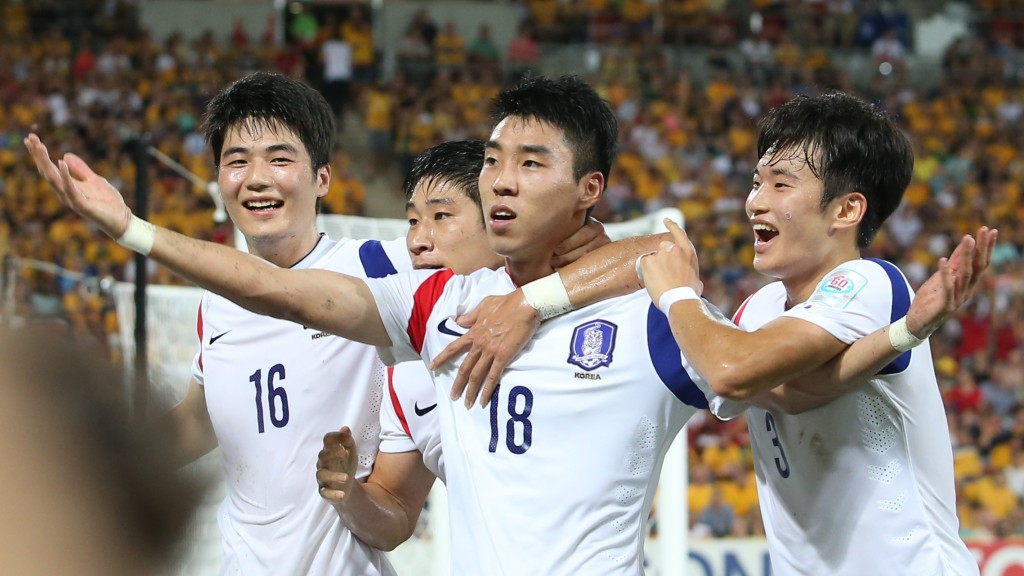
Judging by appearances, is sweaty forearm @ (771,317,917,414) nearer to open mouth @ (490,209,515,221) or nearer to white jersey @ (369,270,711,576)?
white jersey @ (369,270,711,576)

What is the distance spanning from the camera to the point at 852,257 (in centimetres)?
377

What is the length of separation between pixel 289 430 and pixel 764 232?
1745 millimetres

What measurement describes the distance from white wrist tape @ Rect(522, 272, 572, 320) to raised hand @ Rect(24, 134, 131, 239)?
113cm

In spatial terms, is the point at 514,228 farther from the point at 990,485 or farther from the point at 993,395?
the point at 993,395

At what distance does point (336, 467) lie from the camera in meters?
3.66

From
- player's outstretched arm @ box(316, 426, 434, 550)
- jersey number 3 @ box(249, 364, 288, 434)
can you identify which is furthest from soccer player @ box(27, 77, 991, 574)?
jersey number 3 @ box(249, 364, 288, 434)

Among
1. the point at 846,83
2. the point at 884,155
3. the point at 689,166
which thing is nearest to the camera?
the point at 884,155

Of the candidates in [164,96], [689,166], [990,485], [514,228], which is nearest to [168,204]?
[164,96]

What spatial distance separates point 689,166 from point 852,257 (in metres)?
17.8

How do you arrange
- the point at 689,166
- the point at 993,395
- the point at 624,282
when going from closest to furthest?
the point at 624,282
the point at 993,395
the point at 689,166

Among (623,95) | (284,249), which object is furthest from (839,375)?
(623,95)

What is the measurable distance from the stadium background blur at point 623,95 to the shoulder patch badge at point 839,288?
1166 centimetres

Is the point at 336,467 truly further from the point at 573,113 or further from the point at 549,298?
the point at 573,113

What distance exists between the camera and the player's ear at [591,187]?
3680mm
